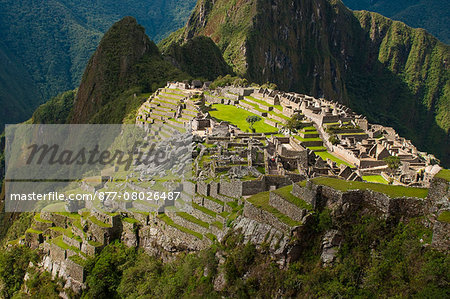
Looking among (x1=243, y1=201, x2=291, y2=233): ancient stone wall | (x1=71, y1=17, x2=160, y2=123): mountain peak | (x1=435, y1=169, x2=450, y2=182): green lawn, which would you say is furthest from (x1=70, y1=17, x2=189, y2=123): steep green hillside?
(x1=435, y1=169, x2=450, y2=182): green lawn

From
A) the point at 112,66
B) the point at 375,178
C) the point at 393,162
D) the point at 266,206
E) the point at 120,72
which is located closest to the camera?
the point at 266,206

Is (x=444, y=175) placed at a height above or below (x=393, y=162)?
above

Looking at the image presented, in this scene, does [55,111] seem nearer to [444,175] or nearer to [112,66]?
[112,66]

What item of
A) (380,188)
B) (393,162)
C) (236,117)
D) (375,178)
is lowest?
(236,117)

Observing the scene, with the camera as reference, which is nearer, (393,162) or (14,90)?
(393,162)

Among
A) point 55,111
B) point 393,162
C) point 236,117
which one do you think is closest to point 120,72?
point 55,111

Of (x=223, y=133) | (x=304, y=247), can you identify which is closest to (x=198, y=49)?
(x=223, y=133)

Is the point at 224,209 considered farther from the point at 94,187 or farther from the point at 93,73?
the point at 93,73
